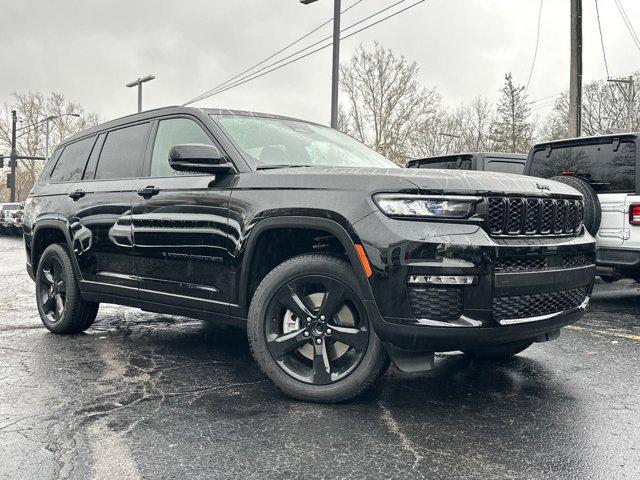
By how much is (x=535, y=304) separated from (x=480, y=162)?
20.0ft

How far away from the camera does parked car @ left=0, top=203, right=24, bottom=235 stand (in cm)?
2719

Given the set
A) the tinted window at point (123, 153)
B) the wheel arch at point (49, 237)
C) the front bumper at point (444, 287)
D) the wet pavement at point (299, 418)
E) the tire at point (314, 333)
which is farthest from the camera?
the wheel arch at point (49, 237)

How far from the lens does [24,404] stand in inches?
141

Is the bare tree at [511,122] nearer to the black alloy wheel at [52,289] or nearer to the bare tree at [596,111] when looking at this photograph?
the bare tree at [596,111]

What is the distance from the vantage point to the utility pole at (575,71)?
15086 mm

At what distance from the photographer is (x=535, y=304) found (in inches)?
132

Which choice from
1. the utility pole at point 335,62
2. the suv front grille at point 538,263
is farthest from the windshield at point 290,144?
the utility pole at point 335,62

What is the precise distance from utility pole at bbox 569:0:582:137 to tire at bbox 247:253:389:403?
13.2 metres

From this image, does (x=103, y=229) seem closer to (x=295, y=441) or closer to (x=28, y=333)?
(x=28, y=333)

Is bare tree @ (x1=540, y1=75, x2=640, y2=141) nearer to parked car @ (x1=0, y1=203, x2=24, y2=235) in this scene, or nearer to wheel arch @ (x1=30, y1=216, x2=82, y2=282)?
parked car @ (x1=0, y1=203, x2=24, y2=235)

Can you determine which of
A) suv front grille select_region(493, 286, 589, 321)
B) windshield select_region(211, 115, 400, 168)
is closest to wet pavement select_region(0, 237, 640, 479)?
suv front grille select_region(493, 286, 589, 321)

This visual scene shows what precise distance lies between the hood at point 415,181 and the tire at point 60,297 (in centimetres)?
258

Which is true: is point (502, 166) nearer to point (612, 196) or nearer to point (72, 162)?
point (612, 196)

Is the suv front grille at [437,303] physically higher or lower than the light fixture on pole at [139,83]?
lower
